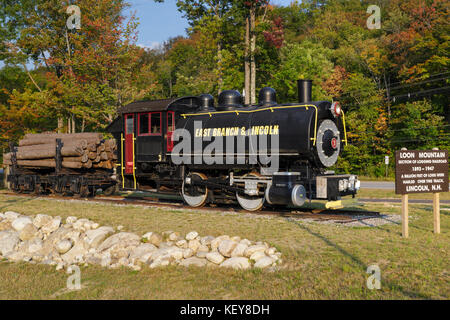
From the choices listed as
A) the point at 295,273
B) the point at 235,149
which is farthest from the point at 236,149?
the point at 295,273

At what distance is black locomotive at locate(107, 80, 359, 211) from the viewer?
504 inches

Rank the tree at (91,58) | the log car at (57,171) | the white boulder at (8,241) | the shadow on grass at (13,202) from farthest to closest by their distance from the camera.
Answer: the tree at (91,58), the log car at (57,171), the shadow on grass at (13,202), the white boulder at (8,241)

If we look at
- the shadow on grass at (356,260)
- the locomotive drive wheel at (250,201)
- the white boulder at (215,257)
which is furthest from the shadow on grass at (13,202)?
the shadow on grass at (356,260)

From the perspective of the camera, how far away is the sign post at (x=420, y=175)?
10086 millimetres

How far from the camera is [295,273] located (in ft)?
24.2

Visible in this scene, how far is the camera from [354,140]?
39219 millimetres

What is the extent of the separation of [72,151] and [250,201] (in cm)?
857

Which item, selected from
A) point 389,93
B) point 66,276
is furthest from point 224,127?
point 389,93

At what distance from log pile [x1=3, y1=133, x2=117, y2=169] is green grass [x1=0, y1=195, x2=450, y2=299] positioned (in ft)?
25.3

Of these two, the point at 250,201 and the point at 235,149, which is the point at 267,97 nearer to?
the point at 235,149

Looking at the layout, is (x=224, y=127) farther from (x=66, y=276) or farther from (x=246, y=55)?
(x=246, y=55)

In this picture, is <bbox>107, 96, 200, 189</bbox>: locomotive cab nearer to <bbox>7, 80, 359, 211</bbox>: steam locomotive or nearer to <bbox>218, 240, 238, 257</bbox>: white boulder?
<bbox>7, 80, 359, 211</bbox>: steam locomotive

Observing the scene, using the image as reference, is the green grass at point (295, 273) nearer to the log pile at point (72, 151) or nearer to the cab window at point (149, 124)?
the cab window at point (149, 124)

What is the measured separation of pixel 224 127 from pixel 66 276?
7505mm
